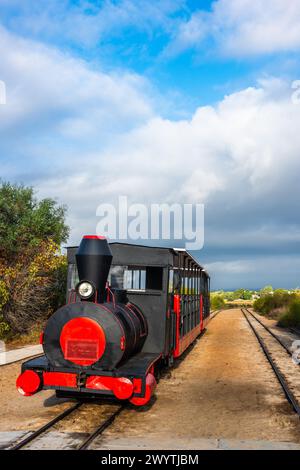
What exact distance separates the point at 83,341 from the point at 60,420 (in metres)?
1.33

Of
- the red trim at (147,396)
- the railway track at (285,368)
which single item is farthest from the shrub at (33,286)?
the red trim at (147,396)

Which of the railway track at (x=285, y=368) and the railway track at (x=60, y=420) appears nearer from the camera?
the railway track at (x=60, y=420)

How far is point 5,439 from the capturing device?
6312 millimetres

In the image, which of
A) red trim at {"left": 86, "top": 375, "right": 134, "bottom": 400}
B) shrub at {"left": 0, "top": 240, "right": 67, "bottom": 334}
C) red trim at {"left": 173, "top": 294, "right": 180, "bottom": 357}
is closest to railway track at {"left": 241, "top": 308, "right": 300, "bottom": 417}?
red trim at {"left": 173, "top": 294, "right": 180, "bottom": 357}

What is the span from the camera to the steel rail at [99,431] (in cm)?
605

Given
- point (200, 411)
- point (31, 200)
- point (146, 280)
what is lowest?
point (200, 411)

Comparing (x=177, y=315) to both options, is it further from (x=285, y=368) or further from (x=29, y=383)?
(x=285, y=368)

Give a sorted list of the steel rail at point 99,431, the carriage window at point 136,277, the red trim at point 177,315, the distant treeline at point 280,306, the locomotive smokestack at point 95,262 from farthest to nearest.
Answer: the distant treeline at point 280,306 → the red trim at point 177,315 → the carriage window at point 136,277 → the locomotive smokestack at point 95,262 → the steel rail at point 99,431

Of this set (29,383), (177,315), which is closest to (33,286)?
(177,315)

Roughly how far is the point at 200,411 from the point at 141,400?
1427 mm

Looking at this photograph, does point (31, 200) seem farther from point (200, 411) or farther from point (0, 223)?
point (200, 411)

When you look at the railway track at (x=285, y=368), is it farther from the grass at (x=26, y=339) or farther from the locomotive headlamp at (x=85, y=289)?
the grass at (x=26, y=339)

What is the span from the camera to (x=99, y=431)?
6664 mm

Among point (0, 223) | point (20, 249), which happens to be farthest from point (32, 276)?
point (0, 223)
